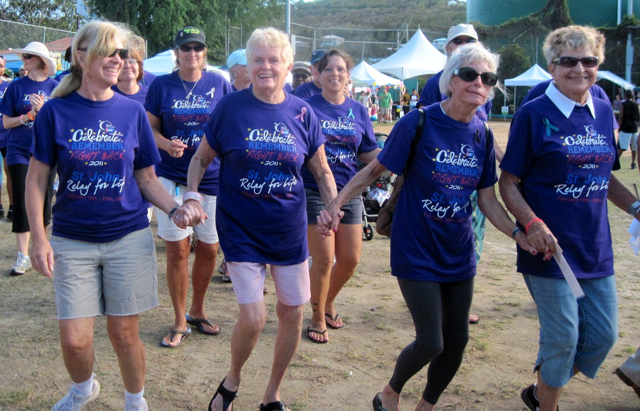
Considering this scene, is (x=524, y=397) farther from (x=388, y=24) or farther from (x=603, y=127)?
(x=388, y=24)

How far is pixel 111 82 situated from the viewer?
334 cm

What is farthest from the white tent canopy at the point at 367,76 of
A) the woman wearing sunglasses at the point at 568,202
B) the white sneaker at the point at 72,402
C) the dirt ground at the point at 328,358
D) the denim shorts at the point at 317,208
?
the white sneaker at the point at 72,402

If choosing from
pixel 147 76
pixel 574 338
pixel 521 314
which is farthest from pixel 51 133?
pixel 521 314

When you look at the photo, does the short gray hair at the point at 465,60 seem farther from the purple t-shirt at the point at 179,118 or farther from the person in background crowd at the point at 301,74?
the person in background crowd at the point at 301,74

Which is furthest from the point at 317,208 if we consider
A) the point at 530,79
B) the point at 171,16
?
the point at 530,79

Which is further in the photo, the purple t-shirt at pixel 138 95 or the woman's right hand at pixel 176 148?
the purple t-shirt at pixel 138 95

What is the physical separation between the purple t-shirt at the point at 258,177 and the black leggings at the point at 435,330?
71cm

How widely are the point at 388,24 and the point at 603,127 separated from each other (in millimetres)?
108136

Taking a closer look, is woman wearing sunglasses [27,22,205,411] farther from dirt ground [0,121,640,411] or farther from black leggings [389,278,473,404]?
black leggings [389,278,473,404]

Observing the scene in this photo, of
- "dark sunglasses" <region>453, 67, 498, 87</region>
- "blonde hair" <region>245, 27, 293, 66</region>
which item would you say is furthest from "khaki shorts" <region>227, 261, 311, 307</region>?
"dark sunglasses" <region>453, 67, 498, 87</region>

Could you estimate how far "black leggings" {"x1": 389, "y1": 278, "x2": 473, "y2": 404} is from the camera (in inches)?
132

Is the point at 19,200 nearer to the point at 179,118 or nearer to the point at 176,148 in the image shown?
the point at 179,118

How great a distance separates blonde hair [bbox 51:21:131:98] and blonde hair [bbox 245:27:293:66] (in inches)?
27.5

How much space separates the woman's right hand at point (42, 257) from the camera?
125 inches
